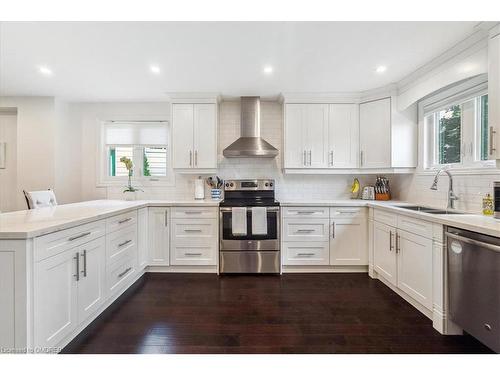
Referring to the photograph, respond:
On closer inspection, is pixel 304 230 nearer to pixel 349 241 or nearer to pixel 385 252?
pixel 349 241

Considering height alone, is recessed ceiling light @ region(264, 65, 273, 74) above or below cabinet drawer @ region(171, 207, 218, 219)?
above

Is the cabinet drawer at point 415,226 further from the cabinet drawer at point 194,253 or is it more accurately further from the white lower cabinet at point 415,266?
the cabinet drawer at point 194,253

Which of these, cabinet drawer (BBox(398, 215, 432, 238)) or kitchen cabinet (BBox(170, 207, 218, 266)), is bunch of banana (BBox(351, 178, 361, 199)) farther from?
kitchen cabinet (BBox(170, 207, 218, 266))

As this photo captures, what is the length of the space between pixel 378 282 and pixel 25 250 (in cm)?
324

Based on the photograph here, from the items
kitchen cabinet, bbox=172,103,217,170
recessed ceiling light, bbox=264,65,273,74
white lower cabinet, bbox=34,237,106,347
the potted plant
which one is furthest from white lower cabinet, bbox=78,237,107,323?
recessed ceiling light, bbox=264,65,273,74

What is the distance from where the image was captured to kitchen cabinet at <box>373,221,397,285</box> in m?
2.61

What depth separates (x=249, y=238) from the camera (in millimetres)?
3209

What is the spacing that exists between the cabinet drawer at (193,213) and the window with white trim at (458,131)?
2.76 meters

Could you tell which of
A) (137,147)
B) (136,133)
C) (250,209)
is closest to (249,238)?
(250,209)

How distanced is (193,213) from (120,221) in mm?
933

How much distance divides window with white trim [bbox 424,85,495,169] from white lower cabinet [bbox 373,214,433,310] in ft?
3.02

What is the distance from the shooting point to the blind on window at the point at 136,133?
4.00 meters

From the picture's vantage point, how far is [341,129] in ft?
11.7

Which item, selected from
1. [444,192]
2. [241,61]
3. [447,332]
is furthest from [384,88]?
[447,332]
